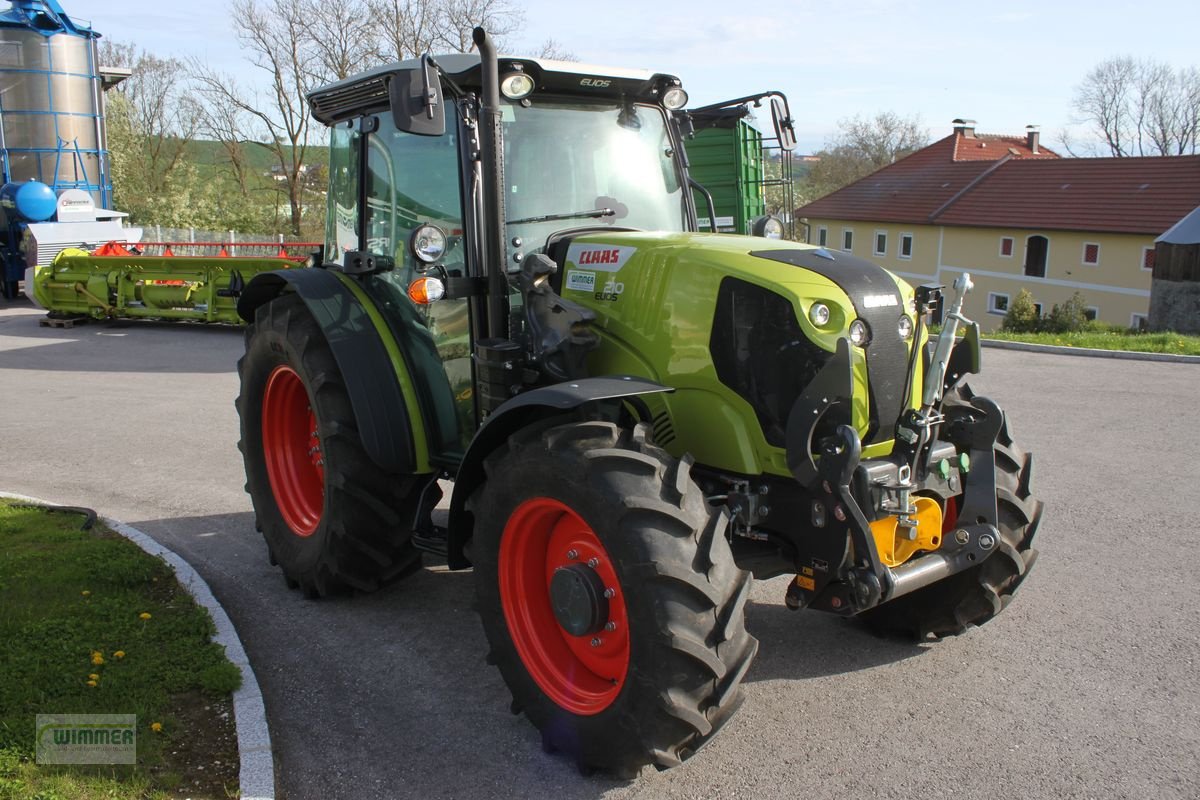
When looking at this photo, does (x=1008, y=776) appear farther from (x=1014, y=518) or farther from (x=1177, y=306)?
(x=1177, y=306)

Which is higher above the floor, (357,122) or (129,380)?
(357,122)

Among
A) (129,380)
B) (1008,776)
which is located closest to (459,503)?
(1008,776)

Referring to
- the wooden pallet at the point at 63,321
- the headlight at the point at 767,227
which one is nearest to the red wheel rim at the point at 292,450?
the headlight at the point at 767,227

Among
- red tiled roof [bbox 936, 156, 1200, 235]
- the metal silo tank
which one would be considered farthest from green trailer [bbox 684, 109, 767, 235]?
red tiled roof [bbox 936, 156, 1200, 235]

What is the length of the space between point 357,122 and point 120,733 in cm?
312

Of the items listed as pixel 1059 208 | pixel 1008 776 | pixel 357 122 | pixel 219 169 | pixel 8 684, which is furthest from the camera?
pixel 1059 208

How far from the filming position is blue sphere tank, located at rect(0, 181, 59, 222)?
64.8 ft

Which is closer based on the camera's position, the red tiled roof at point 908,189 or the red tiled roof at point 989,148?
the red tiled roof at point 908,189

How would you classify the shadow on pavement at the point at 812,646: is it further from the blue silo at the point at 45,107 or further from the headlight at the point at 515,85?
the blue silo at the point at 45,107

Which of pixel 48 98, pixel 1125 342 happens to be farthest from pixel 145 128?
pixel 1125 342

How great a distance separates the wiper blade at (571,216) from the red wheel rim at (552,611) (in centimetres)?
142

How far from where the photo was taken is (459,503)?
4.03 meters

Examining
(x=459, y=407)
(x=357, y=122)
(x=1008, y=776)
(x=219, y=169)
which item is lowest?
(x=1008, y=776)

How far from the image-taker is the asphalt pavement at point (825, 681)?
11.6 feet
